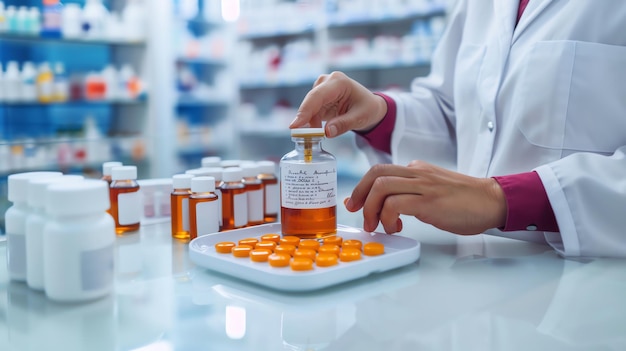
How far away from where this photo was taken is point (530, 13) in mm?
1215

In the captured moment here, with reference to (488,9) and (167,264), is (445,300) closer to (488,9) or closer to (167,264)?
(167,264)

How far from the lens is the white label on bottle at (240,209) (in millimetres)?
1076

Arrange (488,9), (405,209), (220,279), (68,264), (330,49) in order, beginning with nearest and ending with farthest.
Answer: (68,264) < (220,279) < (405,209) < (488,9) < (330,49)

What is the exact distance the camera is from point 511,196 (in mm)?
933

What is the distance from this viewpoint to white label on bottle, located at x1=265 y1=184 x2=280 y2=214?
1197 mm

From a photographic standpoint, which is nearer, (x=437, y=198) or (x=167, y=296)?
(x=167, y=296)

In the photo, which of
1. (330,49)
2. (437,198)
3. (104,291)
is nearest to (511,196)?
(437,198)

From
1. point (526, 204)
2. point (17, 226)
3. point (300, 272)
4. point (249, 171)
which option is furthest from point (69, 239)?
point (526, 204)

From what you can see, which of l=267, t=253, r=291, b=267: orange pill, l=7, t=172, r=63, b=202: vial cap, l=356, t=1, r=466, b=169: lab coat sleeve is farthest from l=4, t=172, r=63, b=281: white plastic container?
l=356, t=1, r=466, b=169: lab coat sleeve

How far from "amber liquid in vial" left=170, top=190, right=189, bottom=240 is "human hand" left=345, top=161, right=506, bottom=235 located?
0.34m

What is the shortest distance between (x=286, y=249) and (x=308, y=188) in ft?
0.42

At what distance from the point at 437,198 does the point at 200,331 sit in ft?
1.58

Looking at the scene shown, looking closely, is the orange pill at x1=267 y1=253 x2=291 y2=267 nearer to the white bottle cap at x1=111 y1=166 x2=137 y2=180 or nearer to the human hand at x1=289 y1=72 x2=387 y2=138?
the human hand at x1=289 y1=72 x2=387 y2=138

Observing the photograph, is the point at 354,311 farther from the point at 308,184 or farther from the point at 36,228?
the point at 36,228
